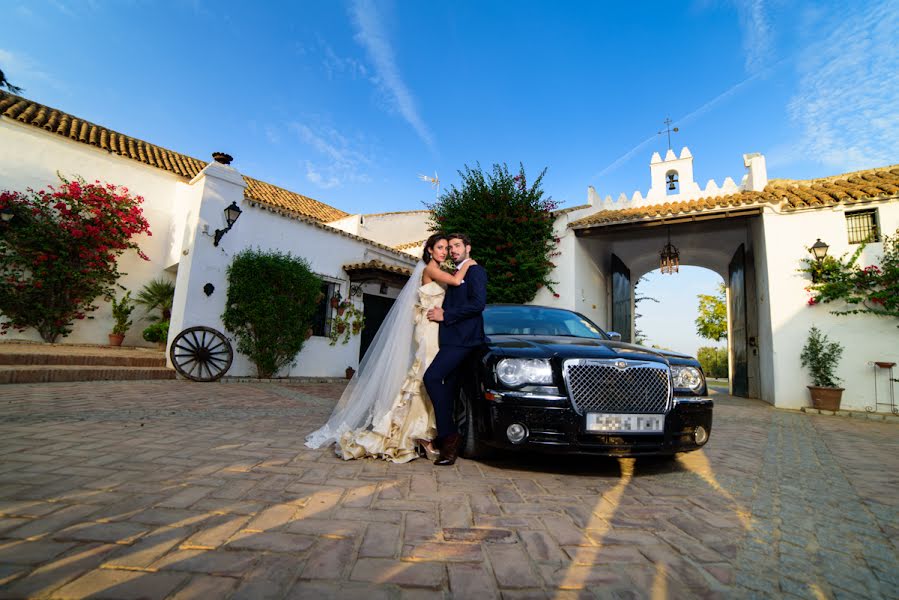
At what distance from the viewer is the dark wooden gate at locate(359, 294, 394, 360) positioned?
11211 millimetres

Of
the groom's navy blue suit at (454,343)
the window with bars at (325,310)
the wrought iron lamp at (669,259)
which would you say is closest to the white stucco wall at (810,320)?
the wrought iron lamp at (669,259)

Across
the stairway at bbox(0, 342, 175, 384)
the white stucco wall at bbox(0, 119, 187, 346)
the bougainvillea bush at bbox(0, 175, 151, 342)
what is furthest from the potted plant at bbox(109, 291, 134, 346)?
the stairway at bbox(0, 342, 175, 384)

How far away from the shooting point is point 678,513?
2.05 m

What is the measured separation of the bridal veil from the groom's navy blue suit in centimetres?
39

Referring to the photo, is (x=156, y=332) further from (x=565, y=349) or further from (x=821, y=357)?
(x=821, y=357)

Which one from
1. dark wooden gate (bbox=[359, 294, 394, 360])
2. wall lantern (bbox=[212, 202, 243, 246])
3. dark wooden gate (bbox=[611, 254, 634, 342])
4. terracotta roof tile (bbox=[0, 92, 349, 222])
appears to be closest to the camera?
wall lantern (bbox=[212, 202, 243, 246])

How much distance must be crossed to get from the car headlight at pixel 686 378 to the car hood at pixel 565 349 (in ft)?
0.48

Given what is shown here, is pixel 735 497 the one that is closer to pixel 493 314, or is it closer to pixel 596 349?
pixel 596 349

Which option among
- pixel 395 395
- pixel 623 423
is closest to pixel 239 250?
pixel 395 395

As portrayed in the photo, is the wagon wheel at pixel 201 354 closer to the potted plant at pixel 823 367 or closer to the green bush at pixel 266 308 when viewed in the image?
the green bush at pixel 266 308

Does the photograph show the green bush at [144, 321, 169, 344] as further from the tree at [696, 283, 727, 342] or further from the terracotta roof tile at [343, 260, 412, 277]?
the tree at [696, 283, 727, 342]

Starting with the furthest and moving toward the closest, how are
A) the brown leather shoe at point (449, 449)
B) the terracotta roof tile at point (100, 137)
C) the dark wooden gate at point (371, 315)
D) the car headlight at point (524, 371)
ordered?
1. the dark wooden gate at point (371, 315)
2. the terracotta roof tile at point (100, 137)
3. the brown leather shoe at point (449, 449)
4. the car headlight at point (524, 371)

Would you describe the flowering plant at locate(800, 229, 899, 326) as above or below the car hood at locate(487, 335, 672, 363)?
above

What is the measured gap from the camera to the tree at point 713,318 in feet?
68.2
